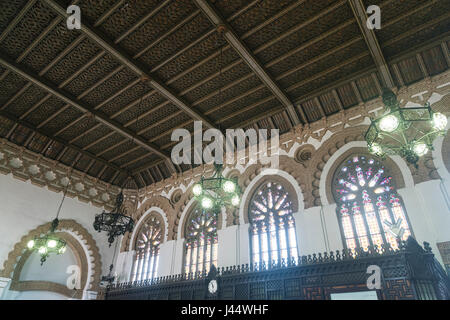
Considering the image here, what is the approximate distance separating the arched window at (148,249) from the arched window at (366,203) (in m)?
6.67

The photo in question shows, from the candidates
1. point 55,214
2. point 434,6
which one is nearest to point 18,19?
point 55,214

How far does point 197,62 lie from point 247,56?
1.37m

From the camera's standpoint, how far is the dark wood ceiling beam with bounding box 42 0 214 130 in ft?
20.7

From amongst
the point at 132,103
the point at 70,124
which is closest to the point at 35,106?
the point at 70,124

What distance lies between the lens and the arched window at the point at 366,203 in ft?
21.7

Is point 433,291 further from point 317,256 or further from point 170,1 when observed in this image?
point 170,1

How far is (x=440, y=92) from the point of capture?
7.11 metres

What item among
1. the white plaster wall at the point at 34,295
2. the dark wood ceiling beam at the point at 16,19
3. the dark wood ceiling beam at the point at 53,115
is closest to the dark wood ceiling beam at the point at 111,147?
the dark wood ceiling beam at the point at 53,115

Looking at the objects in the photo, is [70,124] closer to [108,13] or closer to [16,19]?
[16,19]

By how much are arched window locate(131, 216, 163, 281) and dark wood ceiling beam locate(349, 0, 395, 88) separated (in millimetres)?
8929

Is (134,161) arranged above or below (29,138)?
above

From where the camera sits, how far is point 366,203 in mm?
7062
